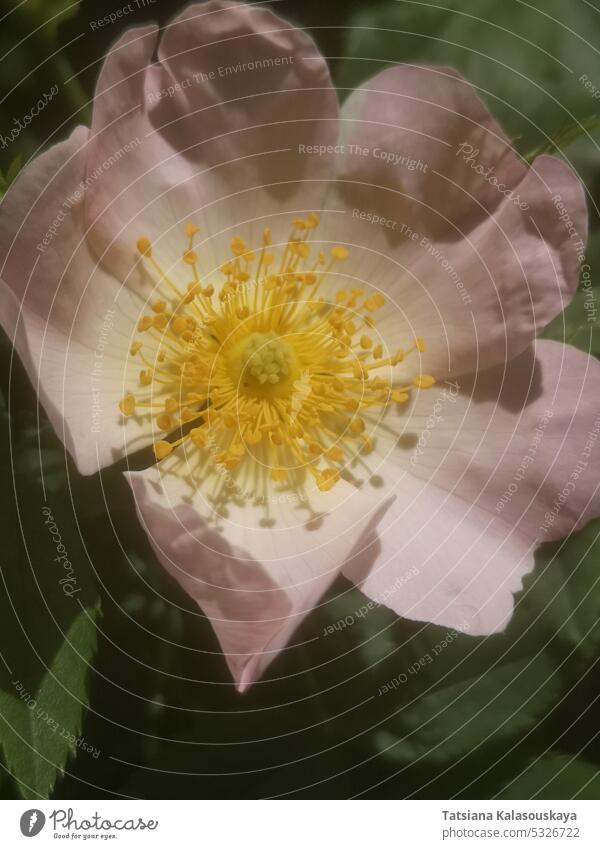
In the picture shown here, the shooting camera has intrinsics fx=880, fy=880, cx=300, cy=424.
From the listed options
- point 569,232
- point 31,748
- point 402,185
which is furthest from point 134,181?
point 31,748

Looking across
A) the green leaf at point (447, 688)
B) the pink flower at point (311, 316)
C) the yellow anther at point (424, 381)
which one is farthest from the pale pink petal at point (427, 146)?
the green leaf at point (447, 688)

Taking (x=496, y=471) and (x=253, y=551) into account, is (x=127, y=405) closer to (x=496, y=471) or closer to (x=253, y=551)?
(x=253, y=551)

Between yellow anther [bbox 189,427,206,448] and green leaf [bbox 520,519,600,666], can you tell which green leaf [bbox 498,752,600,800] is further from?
yellow anther [bbox 189,427,206,448]

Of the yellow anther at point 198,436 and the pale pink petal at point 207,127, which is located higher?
the pale pink petal at point 207,127

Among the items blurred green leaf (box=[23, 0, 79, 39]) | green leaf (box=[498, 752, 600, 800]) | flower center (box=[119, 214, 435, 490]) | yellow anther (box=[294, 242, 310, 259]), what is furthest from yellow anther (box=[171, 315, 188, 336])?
green leaf (box=[498, 752, 600, 800])

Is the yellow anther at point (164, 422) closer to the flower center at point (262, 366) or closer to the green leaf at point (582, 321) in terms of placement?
the flower center at point (262, 366)
